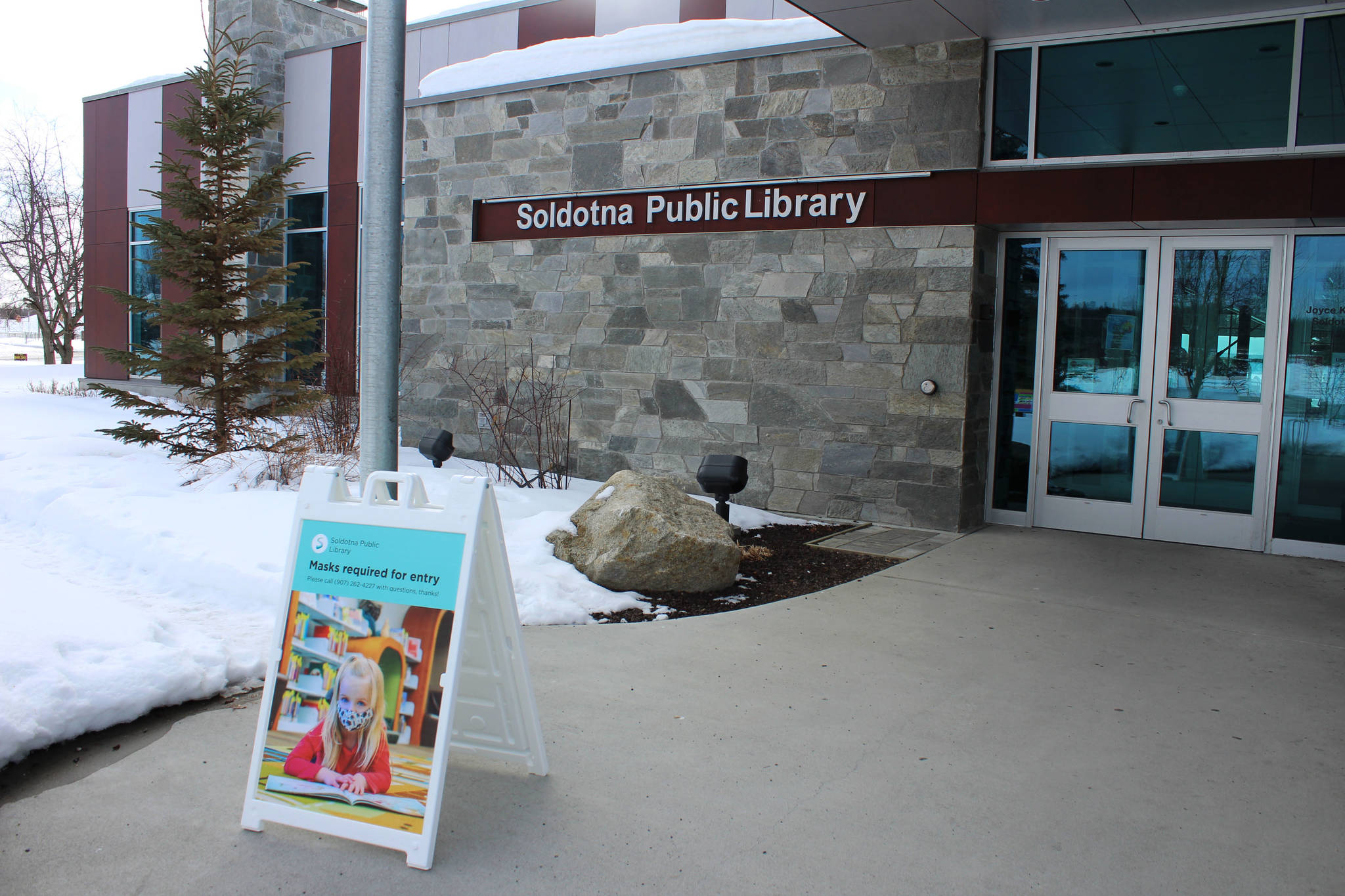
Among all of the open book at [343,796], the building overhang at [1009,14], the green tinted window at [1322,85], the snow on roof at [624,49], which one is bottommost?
the open book at [343,796]

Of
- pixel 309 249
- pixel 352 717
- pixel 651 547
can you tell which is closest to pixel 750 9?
pixel 309 249

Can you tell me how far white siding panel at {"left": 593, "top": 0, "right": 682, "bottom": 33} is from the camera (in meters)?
12.8

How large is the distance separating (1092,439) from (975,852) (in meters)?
5.62

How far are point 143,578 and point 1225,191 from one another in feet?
24.0

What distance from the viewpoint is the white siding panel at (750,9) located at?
12.1 meters

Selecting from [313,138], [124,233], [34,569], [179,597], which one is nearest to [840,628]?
[179,597]

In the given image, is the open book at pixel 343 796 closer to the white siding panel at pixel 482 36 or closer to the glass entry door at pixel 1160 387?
the glass entry door at pixel 1160 387

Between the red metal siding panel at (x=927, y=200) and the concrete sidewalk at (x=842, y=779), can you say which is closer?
the concrete sidewalk at (x=842, y=779)

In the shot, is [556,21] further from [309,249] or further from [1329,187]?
[1329,187]

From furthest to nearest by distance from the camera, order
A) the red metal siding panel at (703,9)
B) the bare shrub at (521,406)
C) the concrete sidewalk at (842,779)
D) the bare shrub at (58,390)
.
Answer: the bare shrub at (58,390) < the red metal siding panel at (703,9) < the bare shrub at (521,406) < the concrete sidewalk at (842,779)

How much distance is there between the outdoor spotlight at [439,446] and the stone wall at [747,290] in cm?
196

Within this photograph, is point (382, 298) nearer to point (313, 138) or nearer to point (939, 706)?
point (939, 706)

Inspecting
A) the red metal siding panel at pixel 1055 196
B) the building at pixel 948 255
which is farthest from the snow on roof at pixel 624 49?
the red metal siding panel at pixel 1055 196

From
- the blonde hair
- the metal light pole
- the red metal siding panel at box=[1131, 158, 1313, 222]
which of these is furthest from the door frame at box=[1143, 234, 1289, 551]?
the blonde hair
